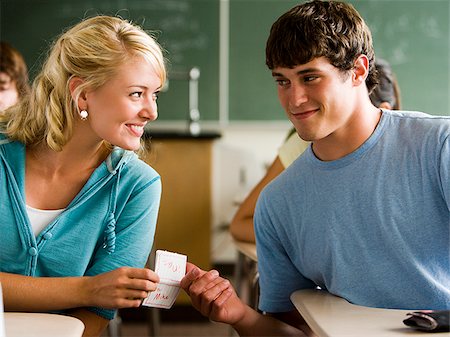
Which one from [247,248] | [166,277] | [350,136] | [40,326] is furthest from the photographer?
[247,248]

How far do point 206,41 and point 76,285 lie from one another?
388 cm

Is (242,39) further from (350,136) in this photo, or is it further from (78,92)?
(350,136)

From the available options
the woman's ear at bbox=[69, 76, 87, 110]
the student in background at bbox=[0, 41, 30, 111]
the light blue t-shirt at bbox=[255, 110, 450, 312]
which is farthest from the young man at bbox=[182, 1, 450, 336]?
the student in background at bbox=[0, 41, 30, 111]

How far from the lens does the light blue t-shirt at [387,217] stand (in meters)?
1.60

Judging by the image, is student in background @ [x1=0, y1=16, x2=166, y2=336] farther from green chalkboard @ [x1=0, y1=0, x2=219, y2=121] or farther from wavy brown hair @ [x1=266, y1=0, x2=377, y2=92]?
green chalkboard @ [x1=0, y1=0, x2=219, y2=121]

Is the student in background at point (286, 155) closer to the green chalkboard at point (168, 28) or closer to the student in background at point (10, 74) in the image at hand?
the student in background at point (10, 74)

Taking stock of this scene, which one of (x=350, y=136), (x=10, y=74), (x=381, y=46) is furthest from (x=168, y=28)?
(x=350, y=136)

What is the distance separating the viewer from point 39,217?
185cm

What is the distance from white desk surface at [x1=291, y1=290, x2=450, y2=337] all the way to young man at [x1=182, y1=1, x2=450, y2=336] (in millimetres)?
130

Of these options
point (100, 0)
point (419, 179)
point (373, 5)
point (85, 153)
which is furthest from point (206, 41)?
point (419, 179)

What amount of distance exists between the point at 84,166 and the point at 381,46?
385cm

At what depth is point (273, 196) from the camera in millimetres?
1781

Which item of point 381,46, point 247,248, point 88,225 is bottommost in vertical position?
point 247,248

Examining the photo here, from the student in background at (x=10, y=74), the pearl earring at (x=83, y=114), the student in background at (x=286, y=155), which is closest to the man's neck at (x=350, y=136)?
the pearl earring at (x=83, y=114)
